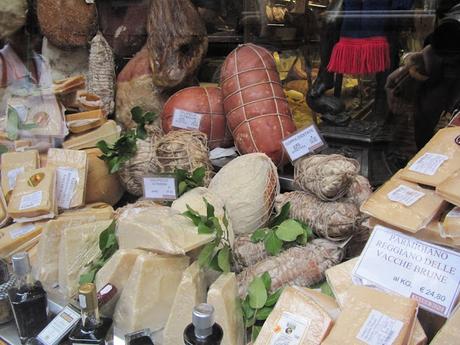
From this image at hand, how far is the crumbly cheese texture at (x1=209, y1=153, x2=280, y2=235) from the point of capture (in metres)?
1.51

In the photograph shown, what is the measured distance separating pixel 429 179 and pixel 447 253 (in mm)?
192

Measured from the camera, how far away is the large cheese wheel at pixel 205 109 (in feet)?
6.47

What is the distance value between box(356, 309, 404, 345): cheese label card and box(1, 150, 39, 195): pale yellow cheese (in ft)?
4.75

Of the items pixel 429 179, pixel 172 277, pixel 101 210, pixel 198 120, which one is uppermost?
pixel 429 179

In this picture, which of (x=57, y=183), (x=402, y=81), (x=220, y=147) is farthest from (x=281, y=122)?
(x=57, y=183)

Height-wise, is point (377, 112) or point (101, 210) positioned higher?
point (377, 112)

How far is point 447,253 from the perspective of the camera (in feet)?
3.14

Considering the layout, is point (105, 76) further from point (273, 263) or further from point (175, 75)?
point (273, 263)

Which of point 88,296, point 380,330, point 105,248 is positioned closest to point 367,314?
point 380,330

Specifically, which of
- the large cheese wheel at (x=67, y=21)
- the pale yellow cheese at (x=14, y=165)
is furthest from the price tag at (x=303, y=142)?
the large cheese wheel at (x=67, y=21)

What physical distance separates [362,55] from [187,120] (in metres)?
0.77

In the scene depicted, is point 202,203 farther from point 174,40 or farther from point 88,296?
point 174,40

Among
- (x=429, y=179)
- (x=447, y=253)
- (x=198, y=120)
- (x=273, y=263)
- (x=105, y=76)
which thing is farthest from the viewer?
(x=105, y=76)

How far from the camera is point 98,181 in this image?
6.17 ft
